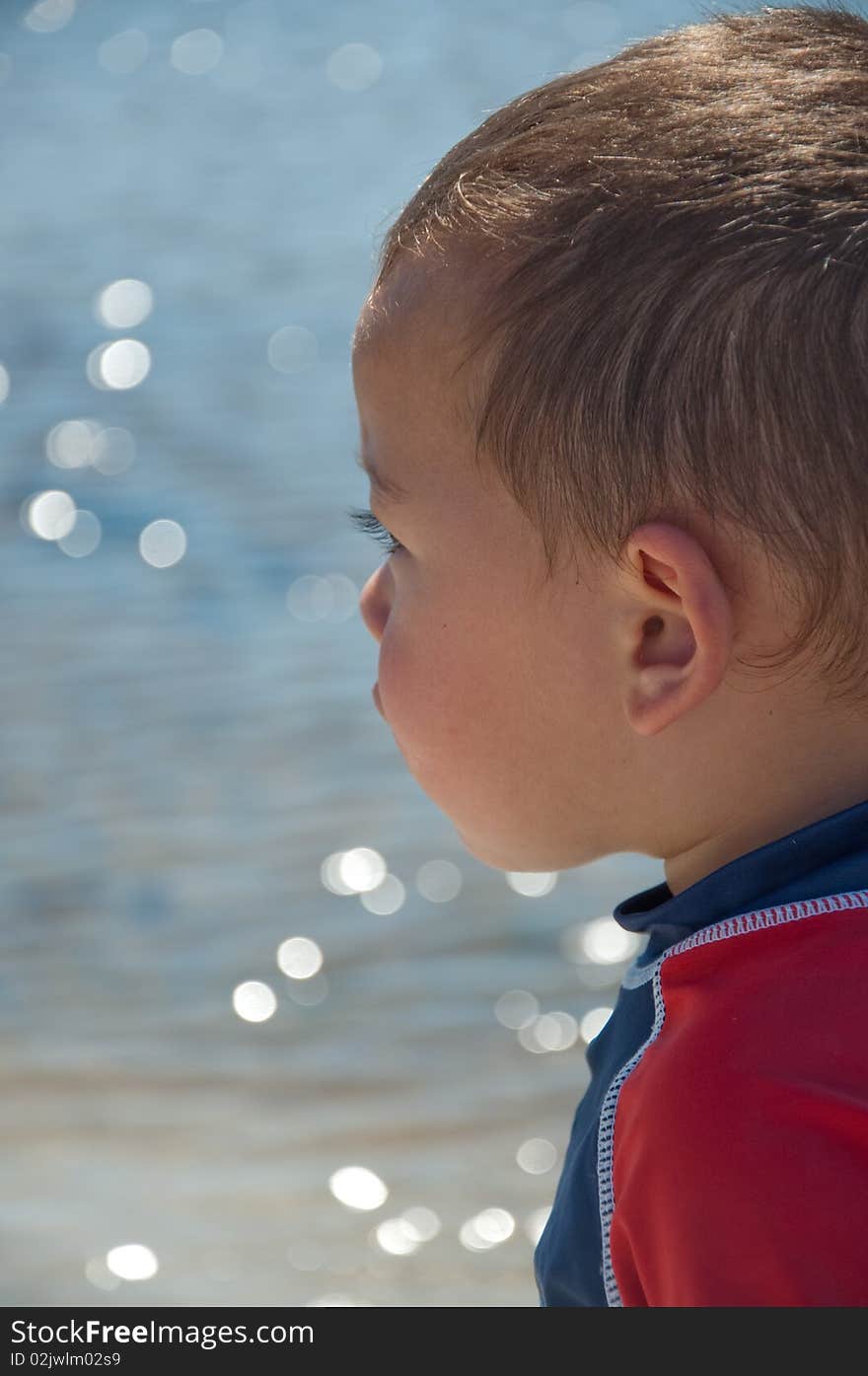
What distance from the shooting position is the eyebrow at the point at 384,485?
113 centimetres

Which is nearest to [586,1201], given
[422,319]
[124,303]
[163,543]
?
[422,319]

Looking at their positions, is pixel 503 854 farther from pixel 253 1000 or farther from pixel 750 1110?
pixel 253 1000

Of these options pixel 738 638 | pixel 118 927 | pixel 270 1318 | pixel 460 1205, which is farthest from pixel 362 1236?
pixel 738 638

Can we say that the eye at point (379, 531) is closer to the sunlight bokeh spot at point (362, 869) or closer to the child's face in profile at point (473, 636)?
the child's face in profile at point (473, 636)

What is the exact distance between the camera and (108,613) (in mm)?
3457

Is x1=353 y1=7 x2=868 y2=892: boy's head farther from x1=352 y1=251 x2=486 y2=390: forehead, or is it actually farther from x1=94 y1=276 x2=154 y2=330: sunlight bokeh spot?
x1=94 y1=276 x2=154 y2=330: sunlight bokeh spot

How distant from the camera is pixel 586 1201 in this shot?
99 centimetres

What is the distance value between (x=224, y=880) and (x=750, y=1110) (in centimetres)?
189

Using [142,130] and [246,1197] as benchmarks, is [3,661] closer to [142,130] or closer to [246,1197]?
[246,1197]

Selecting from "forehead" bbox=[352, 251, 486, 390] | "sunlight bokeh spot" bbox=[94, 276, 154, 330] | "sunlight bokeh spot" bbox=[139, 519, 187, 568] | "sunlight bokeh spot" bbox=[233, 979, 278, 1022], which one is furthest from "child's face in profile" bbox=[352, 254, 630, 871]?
"sunlight bokeh spot" bbox=[94, 276, 154, 330]

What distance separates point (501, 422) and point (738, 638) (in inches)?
7.3

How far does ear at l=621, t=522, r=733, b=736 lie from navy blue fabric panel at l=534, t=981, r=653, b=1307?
0.54ft

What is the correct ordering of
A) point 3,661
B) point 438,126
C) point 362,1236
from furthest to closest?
point 438,126
point 3,661
point 362,1236

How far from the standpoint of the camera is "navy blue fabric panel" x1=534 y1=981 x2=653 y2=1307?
0.99 m
